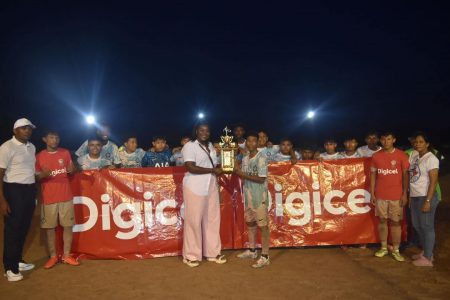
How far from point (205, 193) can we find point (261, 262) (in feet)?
4.10

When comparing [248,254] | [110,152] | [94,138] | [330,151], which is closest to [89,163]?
[94,138]

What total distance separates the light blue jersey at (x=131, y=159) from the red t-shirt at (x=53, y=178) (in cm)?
137

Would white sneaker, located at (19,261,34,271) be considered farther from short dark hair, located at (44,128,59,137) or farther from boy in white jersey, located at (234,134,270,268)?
boy in white jersey, located at (234,134,270,268)

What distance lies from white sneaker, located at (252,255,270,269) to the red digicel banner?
885 mm

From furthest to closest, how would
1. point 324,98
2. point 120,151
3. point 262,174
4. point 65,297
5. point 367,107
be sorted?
point 324,98
point 367,107
point 120,151
point 262,174
point 65,297

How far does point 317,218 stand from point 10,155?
4667 millimetres

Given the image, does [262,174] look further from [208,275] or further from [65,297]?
[65,297]

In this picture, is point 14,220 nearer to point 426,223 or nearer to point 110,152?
point 110,152

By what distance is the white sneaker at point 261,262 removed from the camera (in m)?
5.46

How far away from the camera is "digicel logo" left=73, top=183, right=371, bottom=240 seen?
20.3 ft

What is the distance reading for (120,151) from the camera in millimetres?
7148

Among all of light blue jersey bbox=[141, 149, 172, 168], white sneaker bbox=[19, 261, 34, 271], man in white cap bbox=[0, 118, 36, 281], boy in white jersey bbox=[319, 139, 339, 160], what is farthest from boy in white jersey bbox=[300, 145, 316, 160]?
white sneaker bbox=[19, 261, 34, 271]

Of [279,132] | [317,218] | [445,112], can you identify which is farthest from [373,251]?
[445,112]

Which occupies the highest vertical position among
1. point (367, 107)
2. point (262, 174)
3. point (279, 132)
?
point (367, 107)
